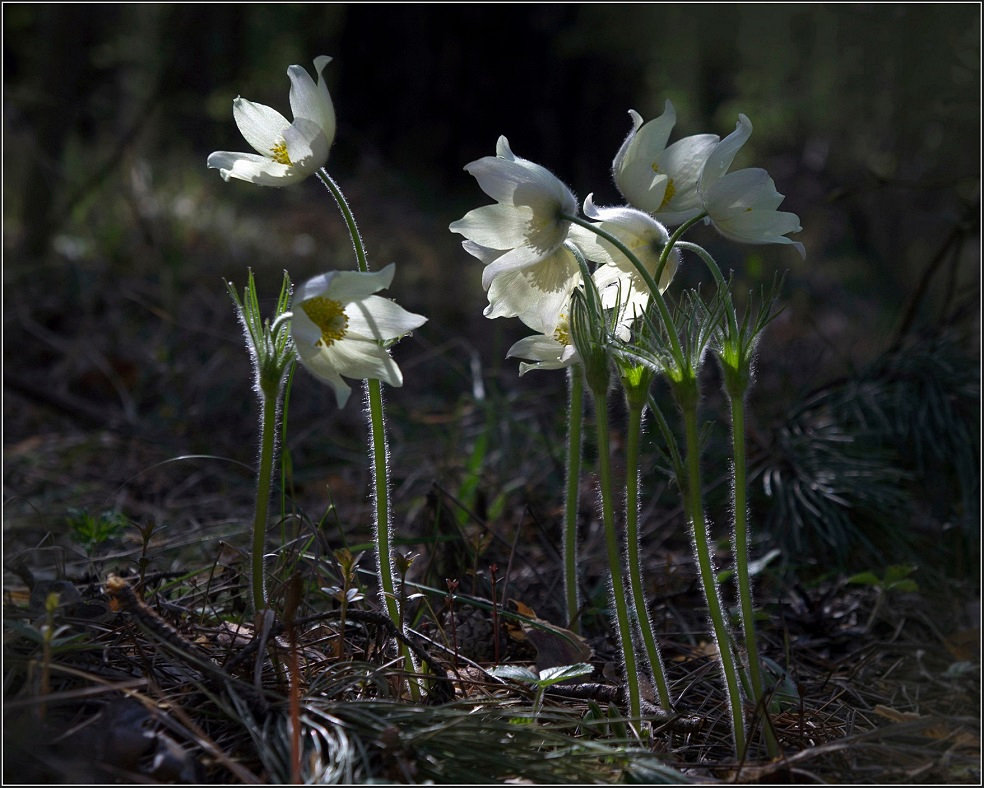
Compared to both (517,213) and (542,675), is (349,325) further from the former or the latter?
(542,675)

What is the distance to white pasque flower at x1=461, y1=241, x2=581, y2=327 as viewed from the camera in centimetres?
146

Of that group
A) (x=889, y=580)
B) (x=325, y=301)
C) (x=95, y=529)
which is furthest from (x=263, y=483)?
(x=889, y=580)

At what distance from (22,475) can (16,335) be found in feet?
4.34

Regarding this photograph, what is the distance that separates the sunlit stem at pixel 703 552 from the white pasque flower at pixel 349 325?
0.39 m

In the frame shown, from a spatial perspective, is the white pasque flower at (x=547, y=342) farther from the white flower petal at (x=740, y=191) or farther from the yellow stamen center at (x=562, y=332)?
the white flower petal at (x=740, y=191)

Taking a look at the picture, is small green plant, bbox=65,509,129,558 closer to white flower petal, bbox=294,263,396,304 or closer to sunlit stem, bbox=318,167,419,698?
sunlit stem, bbox=318,167,419,698

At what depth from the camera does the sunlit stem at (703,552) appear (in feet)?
4.09

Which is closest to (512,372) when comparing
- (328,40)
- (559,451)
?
(559,451)

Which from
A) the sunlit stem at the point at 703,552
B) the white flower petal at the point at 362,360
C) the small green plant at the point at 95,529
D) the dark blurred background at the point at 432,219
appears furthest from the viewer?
the dark blurred background at the point at 432,219

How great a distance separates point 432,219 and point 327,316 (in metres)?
5.91

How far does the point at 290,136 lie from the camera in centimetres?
139

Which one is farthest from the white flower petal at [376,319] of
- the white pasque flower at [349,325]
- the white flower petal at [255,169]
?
the white flower petal at [255,169]

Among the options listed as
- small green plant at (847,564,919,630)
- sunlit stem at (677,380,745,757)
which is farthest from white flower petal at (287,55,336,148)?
small green plant at (847,564,919,630)

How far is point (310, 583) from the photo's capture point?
1742 mm
